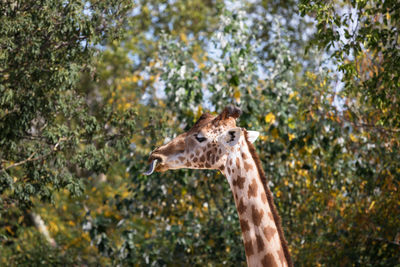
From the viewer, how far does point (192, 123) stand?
9.85 metres

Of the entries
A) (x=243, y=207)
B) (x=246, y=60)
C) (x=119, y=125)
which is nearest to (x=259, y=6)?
(x=246, y=60)

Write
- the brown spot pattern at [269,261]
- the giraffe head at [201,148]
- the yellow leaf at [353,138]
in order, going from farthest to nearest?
the yellow leaf at [353,138]
the giraffe head at [201,148]
the brown spot pattern at [269,261]

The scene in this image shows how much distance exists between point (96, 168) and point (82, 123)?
1.93 feet

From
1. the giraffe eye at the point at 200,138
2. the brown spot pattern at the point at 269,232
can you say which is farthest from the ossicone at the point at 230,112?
the brown spot pattern at the point at 269,232

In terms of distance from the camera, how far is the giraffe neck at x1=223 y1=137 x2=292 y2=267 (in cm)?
465

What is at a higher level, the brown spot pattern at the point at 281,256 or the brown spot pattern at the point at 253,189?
the brown spot pattern at the point at 253,189

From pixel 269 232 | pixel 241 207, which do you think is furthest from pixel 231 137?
pixel 269 232

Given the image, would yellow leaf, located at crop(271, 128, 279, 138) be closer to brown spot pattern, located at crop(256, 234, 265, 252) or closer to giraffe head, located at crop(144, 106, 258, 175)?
giraffe head, located at crop(144, 106, 258, 175)

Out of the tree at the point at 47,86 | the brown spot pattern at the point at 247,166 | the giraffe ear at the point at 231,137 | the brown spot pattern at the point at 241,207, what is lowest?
the tree at the point at 47,86

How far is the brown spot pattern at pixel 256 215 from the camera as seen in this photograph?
4734mm

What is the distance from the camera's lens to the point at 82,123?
27.0 feet

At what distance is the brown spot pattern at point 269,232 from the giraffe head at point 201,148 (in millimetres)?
658

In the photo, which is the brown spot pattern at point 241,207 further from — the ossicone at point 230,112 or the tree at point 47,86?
the tree at point 47,86

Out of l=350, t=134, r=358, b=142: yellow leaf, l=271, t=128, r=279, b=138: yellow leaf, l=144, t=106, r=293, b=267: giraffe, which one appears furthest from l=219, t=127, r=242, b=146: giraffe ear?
l=350, t=134, r=358, b=142: yellow leaf
